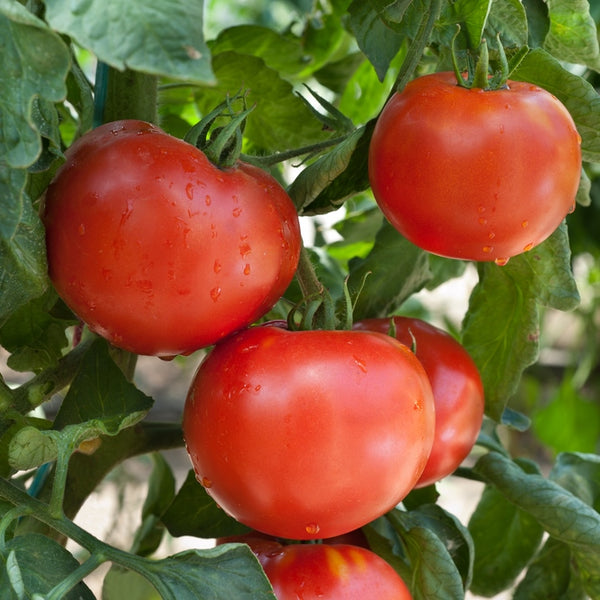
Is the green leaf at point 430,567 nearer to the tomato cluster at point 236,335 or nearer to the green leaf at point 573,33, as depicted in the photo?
the tomato cluster at point 236,335

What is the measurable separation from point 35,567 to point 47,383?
16cm

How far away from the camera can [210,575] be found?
1.71 ft

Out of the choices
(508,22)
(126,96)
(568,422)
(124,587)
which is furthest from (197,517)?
(568,422)

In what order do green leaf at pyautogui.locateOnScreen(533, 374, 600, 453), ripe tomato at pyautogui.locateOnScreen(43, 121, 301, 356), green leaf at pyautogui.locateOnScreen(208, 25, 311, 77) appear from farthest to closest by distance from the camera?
green leaf at pyautogui.locateOnScreen(533, 374, 600, 453) → green leaf at pyautogui.locateOnScreen(208, 25, 311, 77) → ripe tomato at pyautogui.locateOnScreen(43, 121, 301, 356)

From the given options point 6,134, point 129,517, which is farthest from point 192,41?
point 129,517

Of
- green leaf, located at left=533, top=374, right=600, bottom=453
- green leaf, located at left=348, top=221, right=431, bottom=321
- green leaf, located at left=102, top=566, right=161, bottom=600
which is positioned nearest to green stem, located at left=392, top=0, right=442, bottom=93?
green leaf, located at left=348, top=221, right=431, bottom=321

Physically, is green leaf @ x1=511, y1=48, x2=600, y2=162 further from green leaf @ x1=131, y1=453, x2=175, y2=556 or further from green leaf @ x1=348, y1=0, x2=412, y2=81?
green leaf @ x1=131, y1=453, x2=175, y2=556

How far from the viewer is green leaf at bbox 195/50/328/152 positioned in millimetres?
783

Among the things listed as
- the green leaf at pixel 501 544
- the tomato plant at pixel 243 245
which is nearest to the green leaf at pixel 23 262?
the tomato plant at pixel 243 245

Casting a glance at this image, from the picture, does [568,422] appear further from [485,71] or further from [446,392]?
[485,71]

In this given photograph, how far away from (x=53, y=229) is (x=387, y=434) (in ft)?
0.71

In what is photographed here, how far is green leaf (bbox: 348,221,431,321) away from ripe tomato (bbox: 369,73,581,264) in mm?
210

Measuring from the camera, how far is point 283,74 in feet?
3.26

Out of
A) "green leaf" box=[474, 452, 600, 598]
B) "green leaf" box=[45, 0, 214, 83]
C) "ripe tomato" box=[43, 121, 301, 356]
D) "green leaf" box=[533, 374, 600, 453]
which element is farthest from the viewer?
"green leaf" box=[533, 374, 600, 453]
